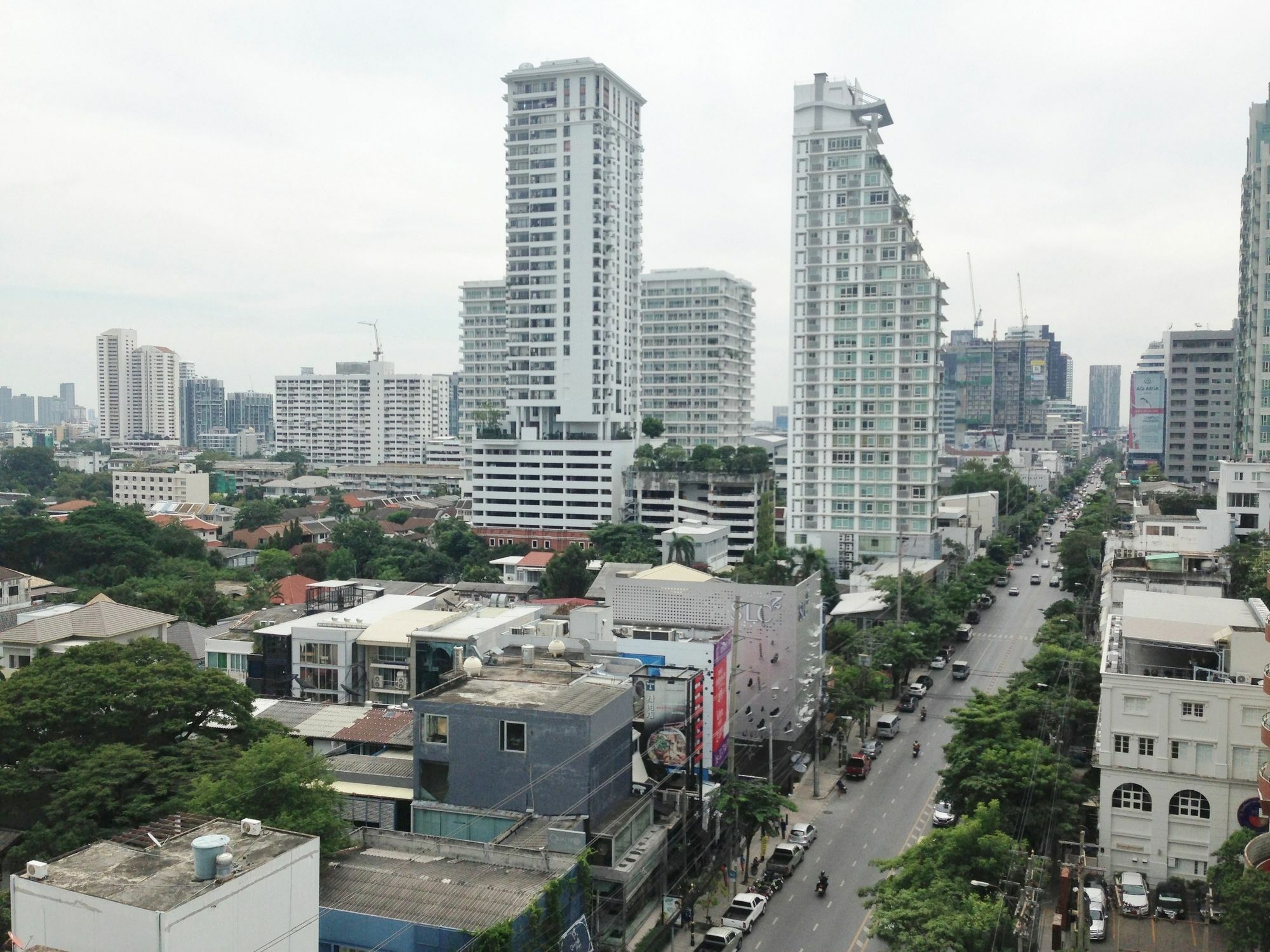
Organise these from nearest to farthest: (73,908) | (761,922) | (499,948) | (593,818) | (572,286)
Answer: (73,908), (499,948), (593,818), (761,922), (572,286)

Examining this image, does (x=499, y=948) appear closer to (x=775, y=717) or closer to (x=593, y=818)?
(x=593, y=818)

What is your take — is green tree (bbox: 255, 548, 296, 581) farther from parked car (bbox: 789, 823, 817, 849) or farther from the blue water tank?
the blue water tank

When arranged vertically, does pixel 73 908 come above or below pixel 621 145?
below

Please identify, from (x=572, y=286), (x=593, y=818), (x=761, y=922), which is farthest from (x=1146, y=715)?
(x=572, y=286)

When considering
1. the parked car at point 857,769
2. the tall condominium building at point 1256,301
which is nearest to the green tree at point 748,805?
the parked car at point 857,769

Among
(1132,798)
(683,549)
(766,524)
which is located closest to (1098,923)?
(1132,798)

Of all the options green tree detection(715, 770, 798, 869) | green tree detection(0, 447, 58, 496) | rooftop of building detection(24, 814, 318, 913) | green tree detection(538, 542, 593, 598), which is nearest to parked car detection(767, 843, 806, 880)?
green tree detection(715, 770, 798, 869)
